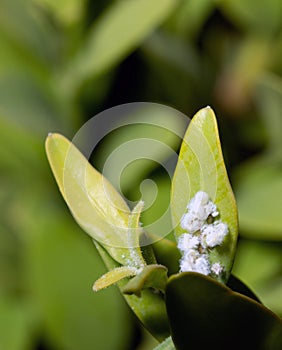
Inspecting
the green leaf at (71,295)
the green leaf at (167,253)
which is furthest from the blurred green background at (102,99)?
the green leaf at (167,253)

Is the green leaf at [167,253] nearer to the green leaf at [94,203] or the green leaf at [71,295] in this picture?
the green leaf at [94,203]

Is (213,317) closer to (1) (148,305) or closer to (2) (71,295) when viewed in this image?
(1) (148,305)

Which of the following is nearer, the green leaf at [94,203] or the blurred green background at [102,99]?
the green leaf at [94,203]

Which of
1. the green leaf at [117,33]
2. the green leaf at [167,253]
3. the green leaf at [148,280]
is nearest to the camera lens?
the green leaf at [148,280]

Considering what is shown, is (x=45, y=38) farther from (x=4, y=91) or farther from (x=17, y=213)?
(x=17, y=213)

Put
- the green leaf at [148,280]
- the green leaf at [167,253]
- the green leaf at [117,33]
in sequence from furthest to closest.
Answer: the green leaf at [117,33]
the green leaf at [167,253]
the green leaf at [148,280]

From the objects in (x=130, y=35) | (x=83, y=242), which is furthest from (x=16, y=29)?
(x=83, y=242)

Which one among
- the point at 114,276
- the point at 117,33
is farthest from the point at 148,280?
the point at 117,33
